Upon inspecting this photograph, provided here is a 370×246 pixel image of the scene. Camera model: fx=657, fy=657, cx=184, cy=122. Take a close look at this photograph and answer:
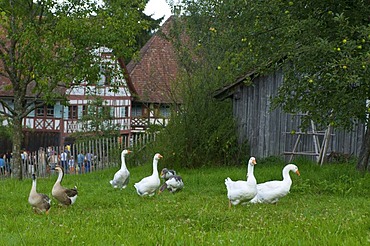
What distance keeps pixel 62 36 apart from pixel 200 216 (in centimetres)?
1081

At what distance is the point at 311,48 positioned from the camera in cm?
1426

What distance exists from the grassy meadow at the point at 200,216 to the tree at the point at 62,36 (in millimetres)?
3366

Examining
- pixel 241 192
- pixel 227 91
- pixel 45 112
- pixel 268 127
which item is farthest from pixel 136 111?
pixel 241 192

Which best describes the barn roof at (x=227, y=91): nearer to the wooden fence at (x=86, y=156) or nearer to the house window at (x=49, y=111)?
the wooden fence at (x=86, y=156)

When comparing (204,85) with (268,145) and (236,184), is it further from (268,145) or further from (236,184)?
(236,184)

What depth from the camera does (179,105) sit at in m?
25.1

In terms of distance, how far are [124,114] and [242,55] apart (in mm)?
36744

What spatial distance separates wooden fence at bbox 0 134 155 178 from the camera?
2898cm

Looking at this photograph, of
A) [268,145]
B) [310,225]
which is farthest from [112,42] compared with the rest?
[310,225]

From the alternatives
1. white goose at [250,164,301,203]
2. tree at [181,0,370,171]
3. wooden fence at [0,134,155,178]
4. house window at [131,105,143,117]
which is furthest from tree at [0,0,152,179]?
house window at [131,105,143,117]

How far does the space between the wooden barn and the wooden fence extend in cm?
455

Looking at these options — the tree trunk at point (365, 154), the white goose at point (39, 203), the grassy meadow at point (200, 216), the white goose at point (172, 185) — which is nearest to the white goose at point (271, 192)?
the grassy meadow at point (200, 216)

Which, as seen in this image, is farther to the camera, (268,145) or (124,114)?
(124,114)

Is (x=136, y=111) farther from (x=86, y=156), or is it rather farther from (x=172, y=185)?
(x=172, y=185)
